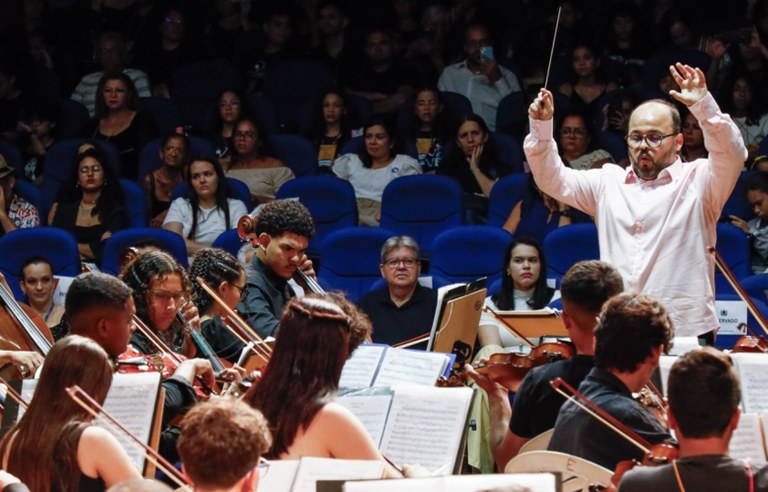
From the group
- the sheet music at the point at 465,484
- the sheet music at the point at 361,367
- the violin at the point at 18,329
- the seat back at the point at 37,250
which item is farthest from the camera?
the seat back at the point at 37,250

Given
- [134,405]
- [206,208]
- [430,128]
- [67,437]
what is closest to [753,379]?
[134,405]

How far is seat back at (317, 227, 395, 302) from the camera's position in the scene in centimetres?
743

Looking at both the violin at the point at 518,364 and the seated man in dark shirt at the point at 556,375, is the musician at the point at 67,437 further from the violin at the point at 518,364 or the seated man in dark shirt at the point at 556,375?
the violin at the point at 518,364

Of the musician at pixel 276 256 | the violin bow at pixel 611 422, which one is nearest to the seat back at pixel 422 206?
the musician at pixel 276 256

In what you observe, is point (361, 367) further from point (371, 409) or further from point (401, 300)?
point (401, 300)

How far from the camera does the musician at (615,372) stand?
10.7 feet

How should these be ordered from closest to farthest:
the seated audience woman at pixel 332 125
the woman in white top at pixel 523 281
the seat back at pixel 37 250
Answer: the woman in white top at pixel 523 281, the seat back at pixel 37 250, the seated audience woman at pixel 332 125

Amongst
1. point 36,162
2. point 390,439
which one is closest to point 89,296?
point 390,439

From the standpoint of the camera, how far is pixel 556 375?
368 cm

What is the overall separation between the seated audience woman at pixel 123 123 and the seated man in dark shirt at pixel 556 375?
17.4 feet

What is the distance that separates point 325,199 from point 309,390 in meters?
4.69

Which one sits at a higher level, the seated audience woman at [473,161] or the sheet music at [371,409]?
the seated audience woman at [473,161]

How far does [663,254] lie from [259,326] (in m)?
1.57

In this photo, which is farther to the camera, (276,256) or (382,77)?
(382,77)
